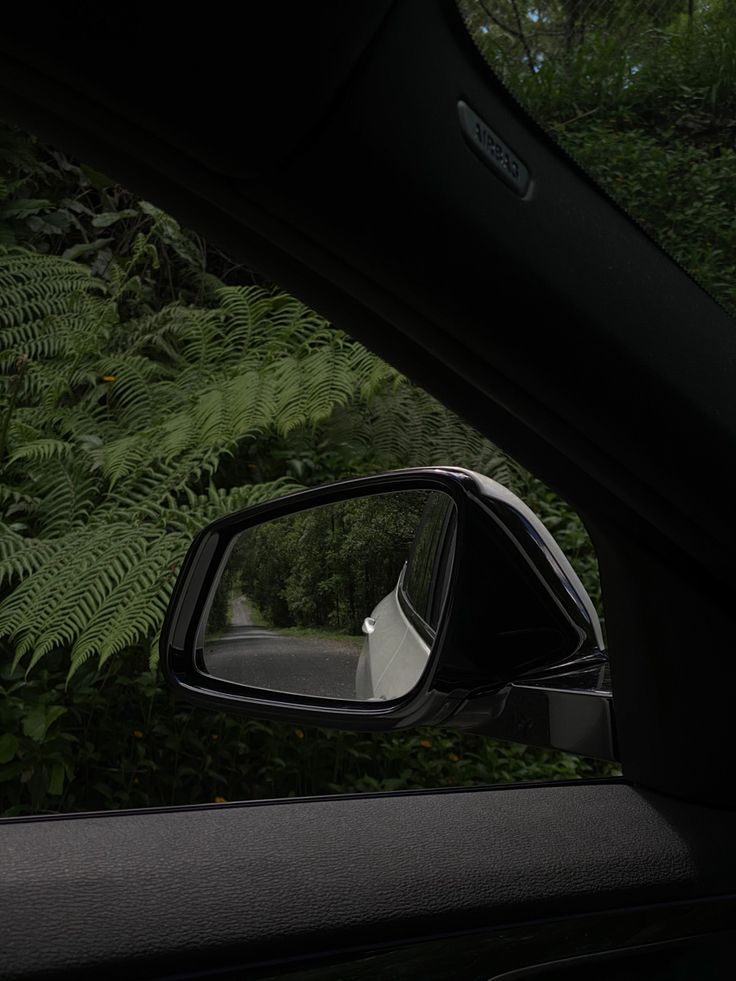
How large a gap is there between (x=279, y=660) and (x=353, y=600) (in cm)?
12

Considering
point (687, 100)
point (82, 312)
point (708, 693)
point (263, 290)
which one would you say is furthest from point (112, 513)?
point (687, 100)

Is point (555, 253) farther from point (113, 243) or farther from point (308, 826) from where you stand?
point (113, 243)

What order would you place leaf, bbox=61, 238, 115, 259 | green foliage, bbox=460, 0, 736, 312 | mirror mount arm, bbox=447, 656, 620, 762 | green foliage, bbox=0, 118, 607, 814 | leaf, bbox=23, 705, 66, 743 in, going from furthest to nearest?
leaf, bbox=61, 238, 115, 259, green foliage, bbox=0, 118, 607, 814, leaf, bbox=23, 705, 66, 743, mirror mount arm, bbox=447, 656, 620, 762, green foliage, bbox=460, 0, 736, 312

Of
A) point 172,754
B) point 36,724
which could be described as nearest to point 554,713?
point 36,724

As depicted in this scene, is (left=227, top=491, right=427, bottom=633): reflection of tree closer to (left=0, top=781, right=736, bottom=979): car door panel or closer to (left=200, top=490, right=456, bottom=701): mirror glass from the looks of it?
(left=200, top=490, right=456, bottom=701): mirror glass

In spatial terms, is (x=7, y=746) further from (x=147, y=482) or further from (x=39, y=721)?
(x=147, y=482)

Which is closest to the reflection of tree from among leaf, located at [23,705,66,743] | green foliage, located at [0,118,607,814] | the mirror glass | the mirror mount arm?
the mirror glass

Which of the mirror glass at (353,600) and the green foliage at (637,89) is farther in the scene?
the mirror glass at (353,600)

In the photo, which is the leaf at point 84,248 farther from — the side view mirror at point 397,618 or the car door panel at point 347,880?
the car door panel at point 347,880

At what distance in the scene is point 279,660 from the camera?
0.87 m

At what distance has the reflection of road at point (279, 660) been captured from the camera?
0.82m

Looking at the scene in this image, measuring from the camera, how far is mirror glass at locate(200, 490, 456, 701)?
31.0 inches

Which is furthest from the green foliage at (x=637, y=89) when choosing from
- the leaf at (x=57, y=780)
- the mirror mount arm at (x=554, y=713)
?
the leaf at (x=57, y=780)

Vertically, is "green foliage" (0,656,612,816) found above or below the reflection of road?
below
